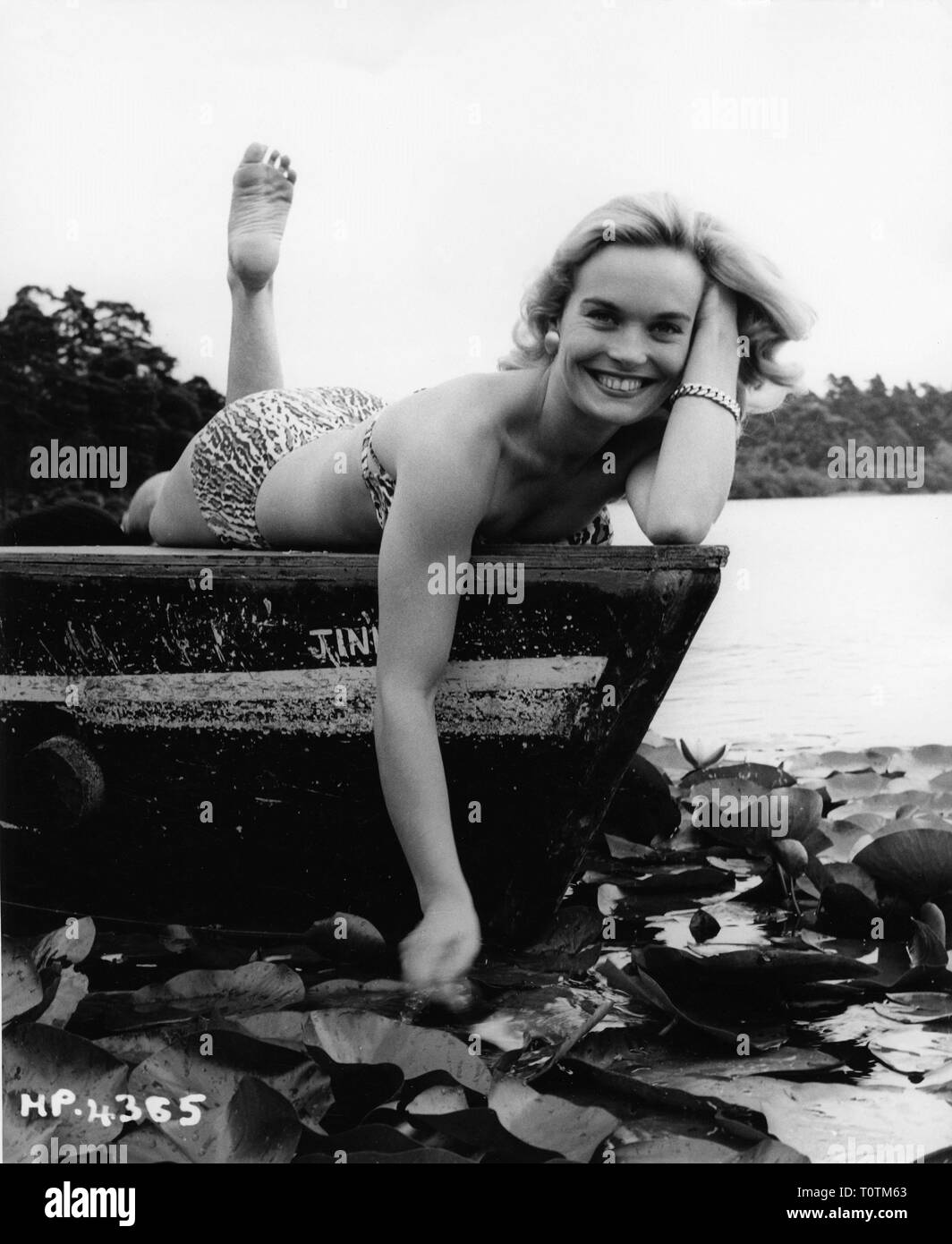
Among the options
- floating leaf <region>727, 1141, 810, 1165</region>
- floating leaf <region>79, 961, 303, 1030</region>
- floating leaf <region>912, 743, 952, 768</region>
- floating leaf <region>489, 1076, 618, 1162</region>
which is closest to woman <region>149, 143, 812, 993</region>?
floating leaf <region>79, 961, 303, 1030</region>

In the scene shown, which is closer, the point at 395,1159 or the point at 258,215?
the point at 395,1159

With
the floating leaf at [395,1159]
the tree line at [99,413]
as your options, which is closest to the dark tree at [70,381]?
the tree line at [99,413]

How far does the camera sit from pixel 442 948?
1.27m

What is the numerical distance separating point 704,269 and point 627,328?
3.8 inches

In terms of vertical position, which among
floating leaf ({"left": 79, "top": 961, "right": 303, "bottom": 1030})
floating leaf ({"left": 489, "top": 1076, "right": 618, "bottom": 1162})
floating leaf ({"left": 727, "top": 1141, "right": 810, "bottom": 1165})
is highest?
floating leaf ({"left": 79, "top": 961, "right": 303, "bottom": 1030})

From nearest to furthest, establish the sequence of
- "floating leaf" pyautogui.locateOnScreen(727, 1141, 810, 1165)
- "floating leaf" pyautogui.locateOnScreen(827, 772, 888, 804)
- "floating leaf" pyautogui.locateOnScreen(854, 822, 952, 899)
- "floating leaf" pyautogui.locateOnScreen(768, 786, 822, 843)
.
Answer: "floating leaf" pyautogui.locateOnScreen(727, 1141, 810, 1165) < "floating leaf" pyautogui.locateOnScreen(854, 822, 952, 899) < "floating leaf" pyautogui.locateOnScreen(768, 786, 822, 843) < "floating leaf" pyautogui.locateOnScreen(827, 772, 888, 804)

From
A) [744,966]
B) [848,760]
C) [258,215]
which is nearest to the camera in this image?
[744,966]

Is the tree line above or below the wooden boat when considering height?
above

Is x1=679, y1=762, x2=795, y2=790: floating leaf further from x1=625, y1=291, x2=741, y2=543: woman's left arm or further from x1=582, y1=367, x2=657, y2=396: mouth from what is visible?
x1=582, y1=367, x2=657, y2=396: mouth

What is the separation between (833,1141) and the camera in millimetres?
1079

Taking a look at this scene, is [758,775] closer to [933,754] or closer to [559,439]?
[933,754]

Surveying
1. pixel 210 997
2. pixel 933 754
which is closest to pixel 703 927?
pixel 933 754

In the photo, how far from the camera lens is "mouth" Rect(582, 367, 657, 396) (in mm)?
1229
